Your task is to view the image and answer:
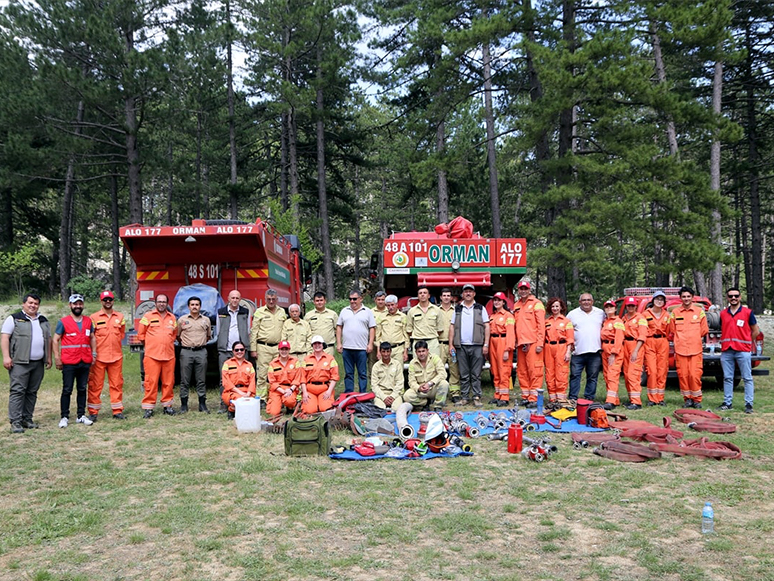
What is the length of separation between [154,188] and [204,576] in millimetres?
43776

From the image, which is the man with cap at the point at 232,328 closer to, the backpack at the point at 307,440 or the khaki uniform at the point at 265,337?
the khaki uniform at the point at 265,337

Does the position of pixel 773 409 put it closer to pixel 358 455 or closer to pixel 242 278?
pixel 358 455

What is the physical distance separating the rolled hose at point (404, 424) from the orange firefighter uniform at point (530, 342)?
2160 mm

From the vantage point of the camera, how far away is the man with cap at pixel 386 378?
8602 mm

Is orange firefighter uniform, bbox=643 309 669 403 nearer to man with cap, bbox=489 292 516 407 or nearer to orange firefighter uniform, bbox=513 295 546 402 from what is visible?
orange firefighter uniform, bbox=513 295 546 402

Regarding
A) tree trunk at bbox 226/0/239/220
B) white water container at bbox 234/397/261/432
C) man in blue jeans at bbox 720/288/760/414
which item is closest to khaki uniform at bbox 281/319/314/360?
white water container at bbox 234/397/261/432

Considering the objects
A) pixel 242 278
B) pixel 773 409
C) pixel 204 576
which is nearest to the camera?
pixel 204 576

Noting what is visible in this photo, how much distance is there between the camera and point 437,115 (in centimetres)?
1672

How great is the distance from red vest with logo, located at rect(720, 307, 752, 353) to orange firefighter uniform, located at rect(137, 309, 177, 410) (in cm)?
832

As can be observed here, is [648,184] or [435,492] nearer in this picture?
[435,492]

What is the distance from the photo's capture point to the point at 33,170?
2255cm

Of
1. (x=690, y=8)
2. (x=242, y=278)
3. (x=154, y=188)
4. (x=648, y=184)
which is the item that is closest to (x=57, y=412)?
(x=242, y=278)

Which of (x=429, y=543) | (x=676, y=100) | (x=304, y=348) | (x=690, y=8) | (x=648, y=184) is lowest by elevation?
(x=429, y=543)

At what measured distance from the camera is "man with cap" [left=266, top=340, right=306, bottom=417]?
8406mm
